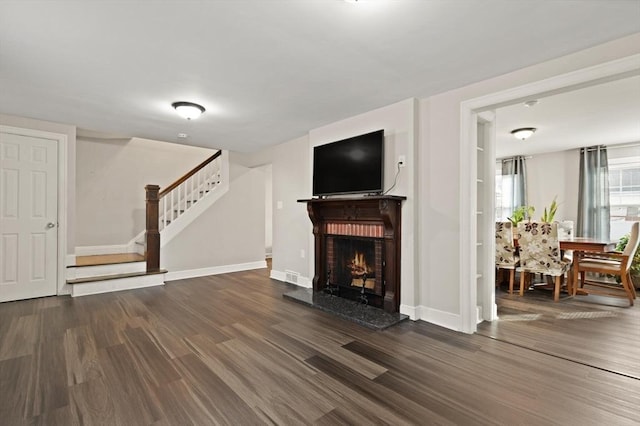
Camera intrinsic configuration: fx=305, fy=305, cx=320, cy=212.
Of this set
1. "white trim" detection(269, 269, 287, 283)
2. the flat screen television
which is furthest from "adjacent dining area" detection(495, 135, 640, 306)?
"white trim" detection(269, 269, 287, 283)

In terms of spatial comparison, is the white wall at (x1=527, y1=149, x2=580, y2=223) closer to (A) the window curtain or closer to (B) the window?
(A) the window curtain

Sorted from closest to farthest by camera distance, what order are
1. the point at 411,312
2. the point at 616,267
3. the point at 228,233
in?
the point at 411,312, the point at 616,267, the point at 228,233

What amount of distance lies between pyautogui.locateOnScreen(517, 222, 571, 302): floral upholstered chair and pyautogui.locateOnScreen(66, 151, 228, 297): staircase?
5147 millimetres

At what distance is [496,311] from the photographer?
345cm

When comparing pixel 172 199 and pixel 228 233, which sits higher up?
pixel 172 199

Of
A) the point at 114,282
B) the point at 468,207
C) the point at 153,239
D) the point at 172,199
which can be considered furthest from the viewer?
the point at 172,199

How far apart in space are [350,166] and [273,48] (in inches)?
70.8

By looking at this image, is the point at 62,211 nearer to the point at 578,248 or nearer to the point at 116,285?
the point at 116,285

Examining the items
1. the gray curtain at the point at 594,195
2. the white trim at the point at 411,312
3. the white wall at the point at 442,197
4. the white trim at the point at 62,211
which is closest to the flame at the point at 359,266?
the white trim at the point at 411,312

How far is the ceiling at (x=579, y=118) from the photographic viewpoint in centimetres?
341

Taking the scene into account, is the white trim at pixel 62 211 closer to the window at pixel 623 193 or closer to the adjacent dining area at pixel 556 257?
the adjacent dining area at pixel 556 257

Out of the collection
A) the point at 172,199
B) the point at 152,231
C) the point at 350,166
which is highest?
the point at 350,166

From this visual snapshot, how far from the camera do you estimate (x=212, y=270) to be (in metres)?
5.77

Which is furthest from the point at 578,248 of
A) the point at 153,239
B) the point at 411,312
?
the point at 153,239
